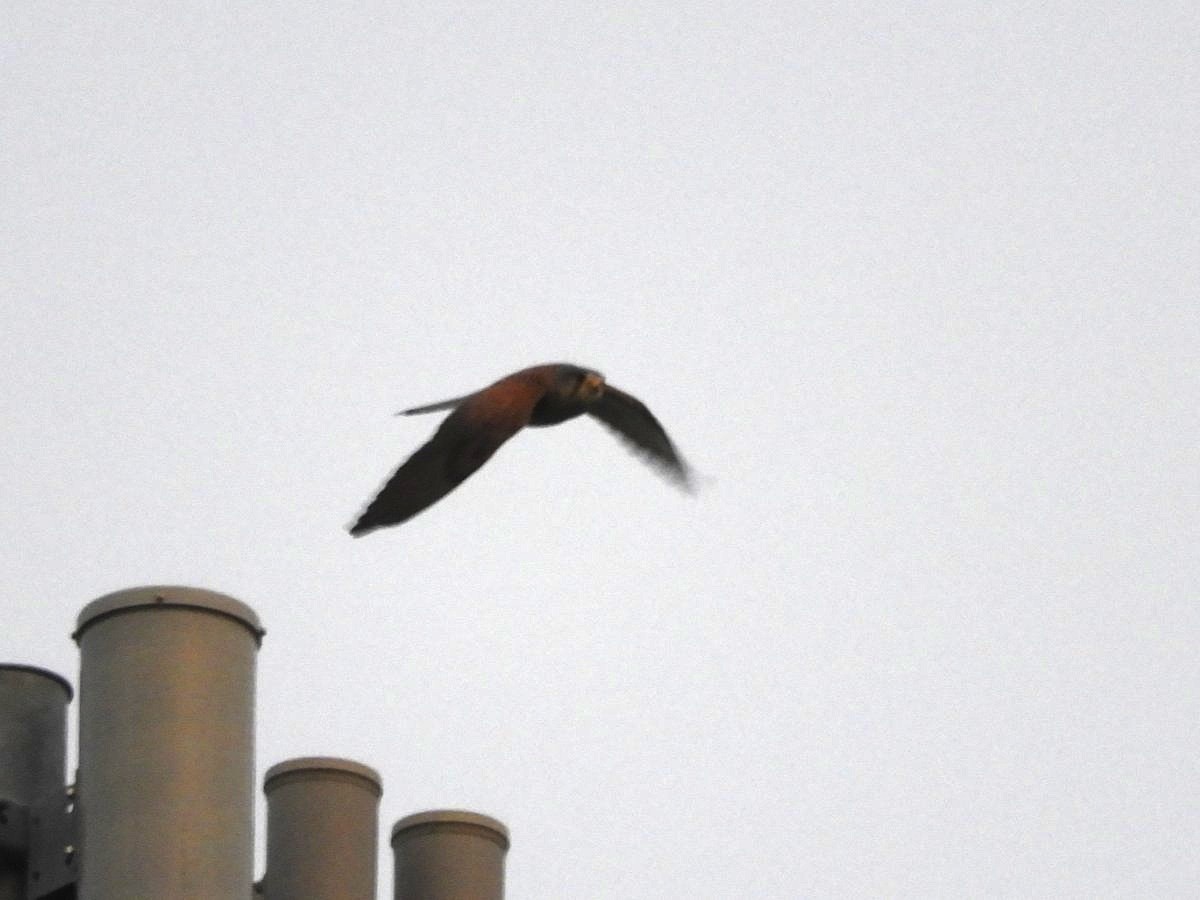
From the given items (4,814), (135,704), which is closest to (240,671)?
(135,704)

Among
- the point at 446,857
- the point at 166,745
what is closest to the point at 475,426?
the point at 446,857

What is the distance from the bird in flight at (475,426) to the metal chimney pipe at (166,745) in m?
1.50

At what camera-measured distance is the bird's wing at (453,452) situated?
10594mm

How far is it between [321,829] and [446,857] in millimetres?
1224

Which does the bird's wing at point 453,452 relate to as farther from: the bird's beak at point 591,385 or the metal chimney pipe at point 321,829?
the metal chimney pipe at point 321,829

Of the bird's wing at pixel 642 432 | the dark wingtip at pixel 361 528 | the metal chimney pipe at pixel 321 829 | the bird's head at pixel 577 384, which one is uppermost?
the bird's wing at pixel 642 432

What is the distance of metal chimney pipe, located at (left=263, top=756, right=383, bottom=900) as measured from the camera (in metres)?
10.2

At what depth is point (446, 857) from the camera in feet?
37.8

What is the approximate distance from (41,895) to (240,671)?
3.43 feet

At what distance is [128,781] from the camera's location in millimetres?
8797

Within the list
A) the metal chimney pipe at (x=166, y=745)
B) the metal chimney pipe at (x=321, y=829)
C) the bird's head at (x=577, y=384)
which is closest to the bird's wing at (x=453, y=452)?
the bird's head at (x=577, y=384)

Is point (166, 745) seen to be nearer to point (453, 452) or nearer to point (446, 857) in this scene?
point (453, 452)

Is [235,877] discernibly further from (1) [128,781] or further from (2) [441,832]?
(2) [441,832]

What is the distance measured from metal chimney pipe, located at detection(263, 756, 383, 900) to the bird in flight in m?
0.97
